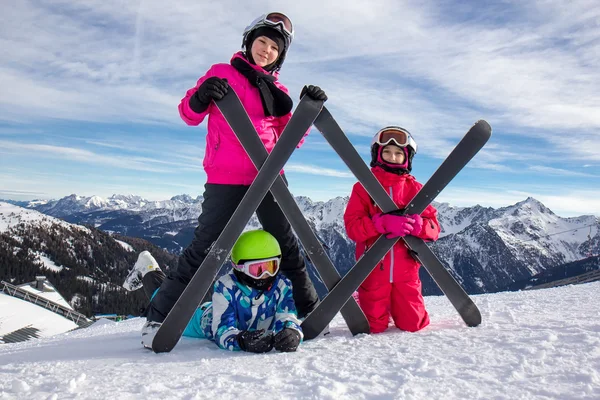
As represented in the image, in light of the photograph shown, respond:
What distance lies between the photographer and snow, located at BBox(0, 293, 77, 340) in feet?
159

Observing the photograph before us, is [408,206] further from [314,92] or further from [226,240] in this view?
[226,240]

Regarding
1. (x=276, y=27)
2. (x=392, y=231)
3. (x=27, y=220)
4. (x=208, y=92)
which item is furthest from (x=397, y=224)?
(x=27, y=220)

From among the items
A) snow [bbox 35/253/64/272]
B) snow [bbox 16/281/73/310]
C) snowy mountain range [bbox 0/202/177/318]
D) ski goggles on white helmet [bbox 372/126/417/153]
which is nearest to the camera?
ski goggles on white helmet [bbox 372/126/417/153]

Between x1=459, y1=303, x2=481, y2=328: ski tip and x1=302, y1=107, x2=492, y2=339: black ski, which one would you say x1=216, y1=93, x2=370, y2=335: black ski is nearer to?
x1=302, y1=107, x2=492, y2=339: black ski

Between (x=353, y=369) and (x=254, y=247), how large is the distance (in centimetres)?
135

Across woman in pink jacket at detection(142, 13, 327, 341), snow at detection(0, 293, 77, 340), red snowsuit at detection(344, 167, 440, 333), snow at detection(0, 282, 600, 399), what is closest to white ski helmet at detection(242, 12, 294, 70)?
woman in pink jacket at detection(142, 13, 327, 341)

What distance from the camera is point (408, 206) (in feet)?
12.5

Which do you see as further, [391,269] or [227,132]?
[391,269]

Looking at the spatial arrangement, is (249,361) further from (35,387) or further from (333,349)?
(35,387)

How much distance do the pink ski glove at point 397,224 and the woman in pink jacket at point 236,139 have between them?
Answer: 827mm

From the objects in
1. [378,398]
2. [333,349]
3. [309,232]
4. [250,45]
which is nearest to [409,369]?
[378,398]

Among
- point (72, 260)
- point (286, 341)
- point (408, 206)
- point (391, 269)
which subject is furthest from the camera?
point (72, 260)

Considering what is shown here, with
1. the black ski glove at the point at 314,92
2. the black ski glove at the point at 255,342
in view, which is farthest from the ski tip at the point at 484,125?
the black ski glove at the point at 255,342

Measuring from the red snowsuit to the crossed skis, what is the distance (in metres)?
0.19
